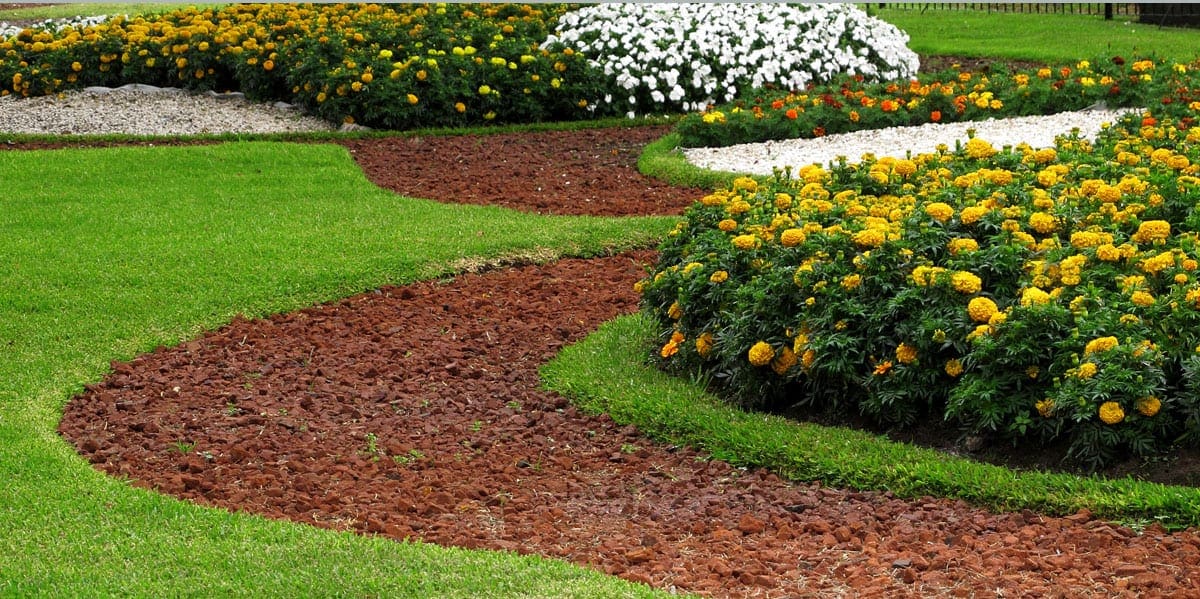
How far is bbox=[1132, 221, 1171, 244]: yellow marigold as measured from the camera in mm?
5125

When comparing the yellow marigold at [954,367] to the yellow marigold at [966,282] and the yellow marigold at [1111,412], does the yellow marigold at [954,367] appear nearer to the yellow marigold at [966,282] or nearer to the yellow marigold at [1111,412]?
the yellow marigold at [966,282]

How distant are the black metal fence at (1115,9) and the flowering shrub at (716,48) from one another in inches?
119

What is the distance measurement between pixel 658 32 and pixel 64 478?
1010 centimetres

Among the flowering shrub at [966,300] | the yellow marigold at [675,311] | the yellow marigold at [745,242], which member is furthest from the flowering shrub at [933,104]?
the yellow marigold at [745,242]

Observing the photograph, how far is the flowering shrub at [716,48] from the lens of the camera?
530 inches

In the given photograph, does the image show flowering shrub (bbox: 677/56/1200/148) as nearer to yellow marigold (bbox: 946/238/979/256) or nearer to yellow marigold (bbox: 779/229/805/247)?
yellow marigold (bbox: 779/229/805/247)

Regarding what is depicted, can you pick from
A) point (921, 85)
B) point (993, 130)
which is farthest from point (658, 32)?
point (993, 130)

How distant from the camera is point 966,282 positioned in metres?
4.81

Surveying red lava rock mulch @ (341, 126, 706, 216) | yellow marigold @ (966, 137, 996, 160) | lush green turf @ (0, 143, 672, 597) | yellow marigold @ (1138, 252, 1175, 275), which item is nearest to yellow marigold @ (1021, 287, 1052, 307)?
yellow marigold @ (1138, 252, 1175, 275)

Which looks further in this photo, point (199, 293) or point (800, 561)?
point (199, 293)

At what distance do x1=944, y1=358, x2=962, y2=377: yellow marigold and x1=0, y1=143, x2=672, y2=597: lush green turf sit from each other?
5.20 feet

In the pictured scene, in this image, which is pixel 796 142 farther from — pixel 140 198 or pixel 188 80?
pixel 188 80

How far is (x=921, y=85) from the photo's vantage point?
12.0 metres

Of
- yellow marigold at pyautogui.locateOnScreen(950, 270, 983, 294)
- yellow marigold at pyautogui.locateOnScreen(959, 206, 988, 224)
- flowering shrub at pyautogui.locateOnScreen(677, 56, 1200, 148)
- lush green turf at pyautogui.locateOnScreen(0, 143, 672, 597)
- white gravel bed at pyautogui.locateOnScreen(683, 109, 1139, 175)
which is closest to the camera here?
lush green turf at pyautogui.locateOnScreen(0, 143, 672, 597)
